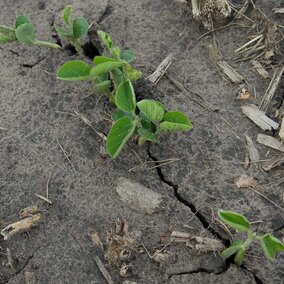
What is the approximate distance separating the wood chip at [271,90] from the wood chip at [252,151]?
0.17 meters

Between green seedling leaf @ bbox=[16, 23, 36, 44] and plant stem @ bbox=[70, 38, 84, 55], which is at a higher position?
green seedling leaf @ bbox=[16, 23, 36, 44]

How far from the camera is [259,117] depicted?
2264 mm

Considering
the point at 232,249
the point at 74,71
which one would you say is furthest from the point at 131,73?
the point at 232,249

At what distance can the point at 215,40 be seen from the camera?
253 centimetres

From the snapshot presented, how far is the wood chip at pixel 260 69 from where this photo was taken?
2371 millimetres

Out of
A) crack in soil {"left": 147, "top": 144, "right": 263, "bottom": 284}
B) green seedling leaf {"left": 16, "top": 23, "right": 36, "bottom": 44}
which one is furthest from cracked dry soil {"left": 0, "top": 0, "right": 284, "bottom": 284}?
green seedling leaf {"left": 16, "top": 23, "right": 36, "bottom": 44}

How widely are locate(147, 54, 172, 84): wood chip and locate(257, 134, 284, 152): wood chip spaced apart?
21.2 inches

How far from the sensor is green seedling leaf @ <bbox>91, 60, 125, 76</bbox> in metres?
2.00

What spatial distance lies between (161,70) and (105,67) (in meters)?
0.48

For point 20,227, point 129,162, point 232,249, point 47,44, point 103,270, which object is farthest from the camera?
point 47,44

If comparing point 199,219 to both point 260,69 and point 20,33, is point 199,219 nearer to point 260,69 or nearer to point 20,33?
point 260,69

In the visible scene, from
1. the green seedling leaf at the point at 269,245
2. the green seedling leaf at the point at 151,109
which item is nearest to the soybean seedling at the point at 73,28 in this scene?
the green seedling leaf at the point at 151,109

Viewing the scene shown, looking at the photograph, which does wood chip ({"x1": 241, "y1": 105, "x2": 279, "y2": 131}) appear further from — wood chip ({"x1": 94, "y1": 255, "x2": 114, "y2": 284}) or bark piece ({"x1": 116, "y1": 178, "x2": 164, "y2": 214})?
wood chip ({"x1": 94, "y1": 255, "x2": 114, "y2": 284})

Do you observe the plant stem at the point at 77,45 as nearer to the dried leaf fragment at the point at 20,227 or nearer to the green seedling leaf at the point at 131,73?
the green seedling leaf at the point at 131,73
